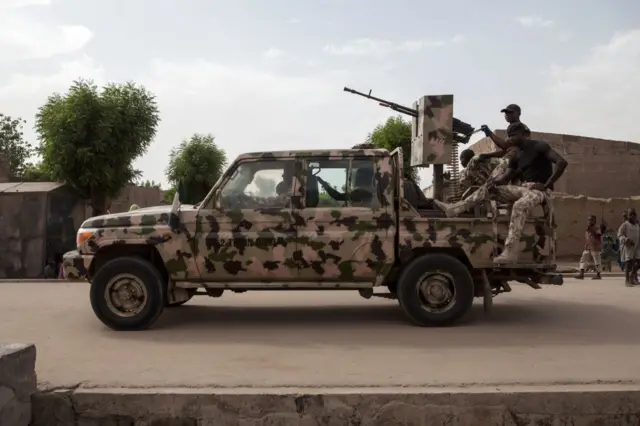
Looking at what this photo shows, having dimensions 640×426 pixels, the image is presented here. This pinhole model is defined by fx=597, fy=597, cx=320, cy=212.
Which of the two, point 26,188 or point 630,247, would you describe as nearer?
point 630,247

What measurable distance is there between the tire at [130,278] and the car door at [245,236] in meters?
0.52

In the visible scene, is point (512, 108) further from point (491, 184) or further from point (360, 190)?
point (360, 190)

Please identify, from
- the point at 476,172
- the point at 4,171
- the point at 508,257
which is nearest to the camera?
the point at 508,257

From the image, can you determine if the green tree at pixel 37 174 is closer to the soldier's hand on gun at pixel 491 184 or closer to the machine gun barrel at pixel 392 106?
the machine gun barrel at pixel 392 106

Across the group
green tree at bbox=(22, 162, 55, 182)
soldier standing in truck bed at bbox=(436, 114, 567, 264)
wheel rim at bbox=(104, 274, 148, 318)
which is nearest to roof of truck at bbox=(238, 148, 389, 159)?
soldier standing in truck bed at bbox=(436, 114, 567, 264)

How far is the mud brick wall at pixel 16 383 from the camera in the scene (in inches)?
139

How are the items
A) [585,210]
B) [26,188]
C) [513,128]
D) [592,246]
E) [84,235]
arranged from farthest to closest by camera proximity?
1. [585,210]
2. [26,188]
3. [592,246]
4. [513,128]
5. [84,235]

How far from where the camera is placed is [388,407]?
3.70 m

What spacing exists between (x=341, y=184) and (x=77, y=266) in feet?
9.57

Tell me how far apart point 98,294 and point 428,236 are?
347 cm

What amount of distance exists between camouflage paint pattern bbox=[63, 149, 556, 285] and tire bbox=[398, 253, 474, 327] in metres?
0.17

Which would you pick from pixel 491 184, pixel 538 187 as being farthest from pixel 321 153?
pixel 538 187

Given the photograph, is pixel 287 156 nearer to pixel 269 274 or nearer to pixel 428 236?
pixel 269 274

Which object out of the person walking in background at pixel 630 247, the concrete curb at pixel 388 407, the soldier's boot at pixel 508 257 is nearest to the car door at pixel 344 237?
the soldier's boot at pixel 508 257
